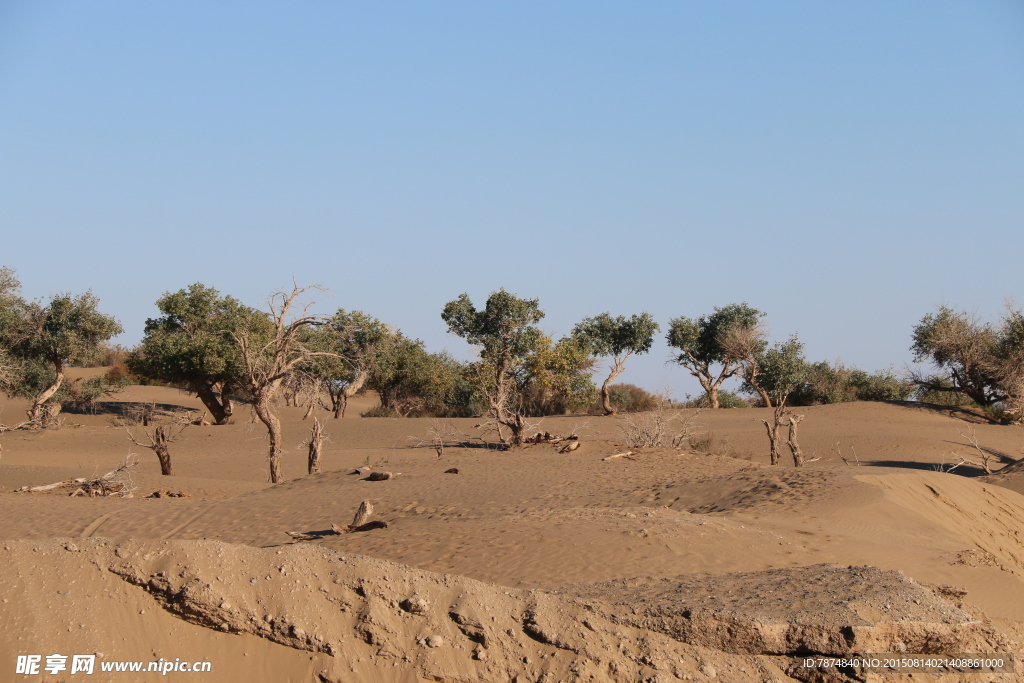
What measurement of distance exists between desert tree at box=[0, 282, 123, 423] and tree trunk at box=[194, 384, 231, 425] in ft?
12.4

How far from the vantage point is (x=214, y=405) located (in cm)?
3212

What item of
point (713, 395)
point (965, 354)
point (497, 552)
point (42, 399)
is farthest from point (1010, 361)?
point (42, 399)

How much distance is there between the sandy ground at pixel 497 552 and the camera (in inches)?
196

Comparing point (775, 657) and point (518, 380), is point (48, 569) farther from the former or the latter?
point (518, 380)

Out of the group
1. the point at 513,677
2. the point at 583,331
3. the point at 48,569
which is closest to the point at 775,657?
the point at 513,677

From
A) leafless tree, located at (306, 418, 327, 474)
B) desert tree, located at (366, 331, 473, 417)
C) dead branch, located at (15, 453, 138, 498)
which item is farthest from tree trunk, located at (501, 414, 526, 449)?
desert tree, located at (366, 331, 473, 417)

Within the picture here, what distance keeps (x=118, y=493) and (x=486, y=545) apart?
9.22 m

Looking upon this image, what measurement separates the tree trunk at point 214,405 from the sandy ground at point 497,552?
11.6 metres

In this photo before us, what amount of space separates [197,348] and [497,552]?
24.0m

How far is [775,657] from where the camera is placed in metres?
5.33

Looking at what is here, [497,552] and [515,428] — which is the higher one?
[515,428]

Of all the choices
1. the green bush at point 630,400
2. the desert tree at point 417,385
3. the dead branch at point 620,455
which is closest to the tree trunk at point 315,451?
the dead branch at point 620,455

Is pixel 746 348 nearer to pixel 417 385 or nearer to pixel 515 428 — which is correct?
pixel 417 385

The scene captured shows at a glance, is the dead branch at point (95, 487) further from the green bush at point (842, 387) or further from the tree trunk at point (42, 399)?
the green bush at point (842, 387)
